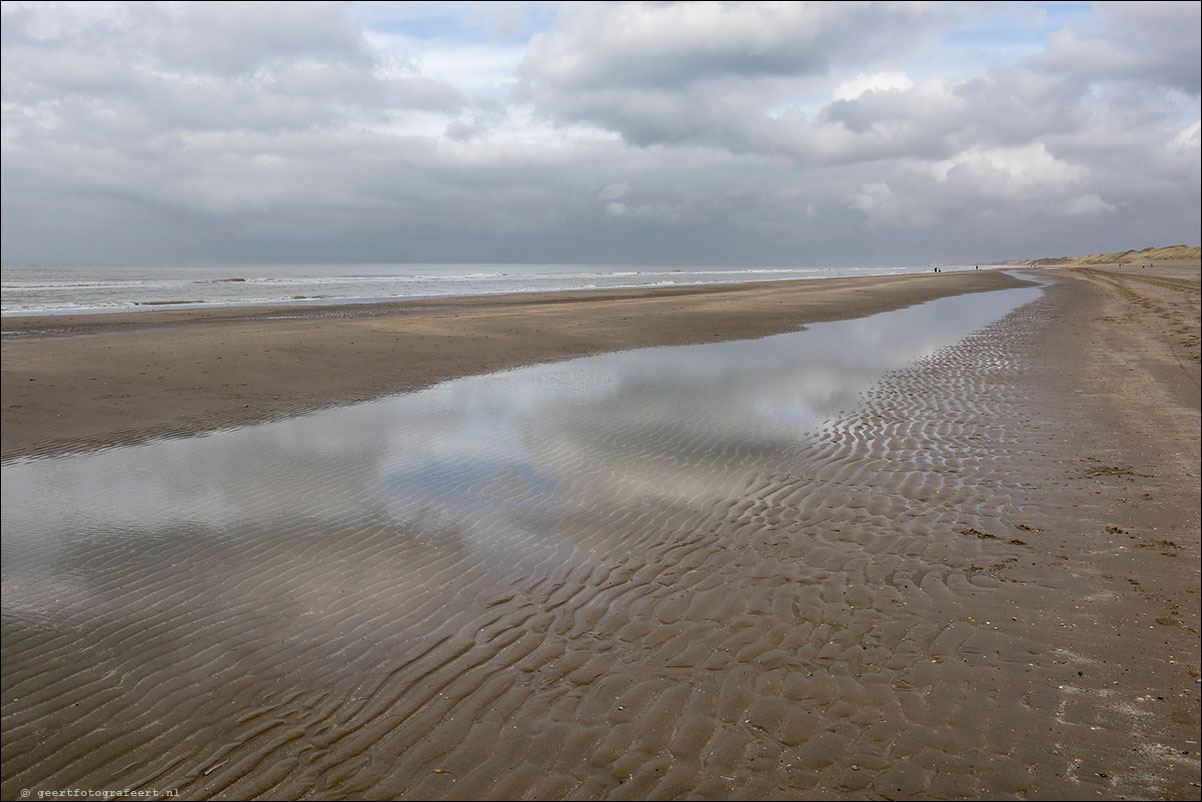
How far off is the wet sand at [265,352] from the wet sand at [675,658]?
716 cm

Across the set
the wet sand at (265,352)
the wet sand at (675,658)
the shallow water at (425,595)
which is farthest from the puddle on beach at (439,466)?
the wet sand at (265,352)

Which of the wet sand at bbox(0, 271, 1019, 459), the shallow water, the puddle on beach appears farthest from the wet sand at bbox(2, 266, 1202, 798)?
the wet sand at bbox(0, 271, 1019, 459)

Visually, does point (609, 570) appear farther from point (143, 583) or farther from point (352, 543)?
point (143, 583)

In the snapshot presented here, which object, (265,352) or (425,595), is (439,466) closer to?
(425,595)

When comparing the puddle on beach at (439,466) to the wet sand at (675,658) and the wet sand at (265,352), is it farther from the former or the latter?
the wet sand at (265,352)

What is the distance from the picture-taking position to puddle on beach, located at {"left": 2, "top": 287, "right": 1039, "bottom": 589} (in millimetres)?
7844

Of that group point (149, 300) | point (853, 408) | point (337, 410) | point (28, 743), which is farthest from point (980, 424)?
point (149, 300)

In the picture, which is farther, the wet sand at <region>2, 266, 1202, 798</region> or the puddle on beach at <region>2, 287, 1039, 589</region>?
the puddle on beach at <region>2, 287, 1039, 589</region>

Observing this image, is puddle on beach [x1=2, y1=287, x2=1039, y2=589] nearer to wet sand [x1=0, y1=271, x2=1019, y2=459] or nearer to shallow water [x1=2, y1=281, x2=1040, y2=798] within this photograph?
shallow water [x1=2, y1=281, x2=1040, y2=798]

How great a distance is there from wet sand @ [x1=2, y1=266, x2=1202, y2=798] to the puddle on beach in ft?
1.59

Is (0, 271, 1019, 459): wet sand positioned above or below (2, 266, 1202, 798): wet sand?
above

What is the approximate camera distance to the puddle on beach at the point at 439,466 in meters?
7.84

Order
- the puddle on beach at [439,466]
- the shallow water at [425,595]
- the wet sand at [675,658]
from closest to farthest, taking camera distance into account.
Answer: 1. the wet sand at [675,658]
2. the shallow water at [425,595]
3. the puddle on beach at [439,466]

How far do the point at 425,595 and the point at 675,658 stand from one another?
2.39 meters
